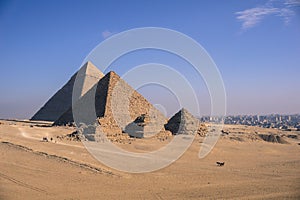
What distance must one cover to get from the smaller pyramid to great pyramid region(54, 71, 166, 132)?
43.6 inches

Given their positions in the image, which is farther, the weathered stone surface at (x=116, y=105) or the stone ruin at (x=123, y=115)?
the weathered stone surface at (x=116, y=105)

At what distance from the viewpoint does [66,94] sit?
49.7 metres

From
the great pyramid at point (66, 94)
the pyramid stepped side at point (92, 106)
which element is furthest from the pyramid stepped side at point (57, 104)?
the pyramid stepped side at point (92, 106)

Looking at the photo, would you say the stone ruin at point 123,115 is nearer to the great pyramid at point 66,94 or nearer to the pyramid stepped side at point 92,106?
the pyramid stepped side at point 92,106

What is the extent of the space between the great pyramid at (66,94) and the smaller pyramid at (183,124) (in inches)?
587

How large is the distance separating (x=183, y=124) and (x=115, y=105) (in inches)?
264

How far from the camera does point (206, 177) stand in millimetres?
12281

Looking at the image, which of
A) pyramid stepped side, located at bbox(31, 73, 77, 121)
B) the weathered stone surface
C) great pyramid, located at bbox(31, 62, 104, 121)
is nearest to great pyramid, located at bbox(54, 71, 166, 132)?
the weathered stone surface

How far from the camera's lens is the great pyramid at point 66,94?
44719 mm

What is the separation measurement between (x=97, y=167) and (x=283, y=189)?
676 cm

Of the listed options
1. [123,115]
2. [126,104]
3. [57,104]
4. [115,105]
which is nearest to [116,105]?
[115,105]

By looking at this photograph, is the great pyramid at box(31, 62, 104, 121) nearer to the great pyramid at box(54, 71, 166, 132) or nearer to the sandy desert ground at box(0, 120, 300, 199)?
the great pyramid at box(54, 71, 166, 132)

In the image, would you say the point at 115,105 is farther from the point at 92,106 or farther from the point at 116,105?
the point at 92,106

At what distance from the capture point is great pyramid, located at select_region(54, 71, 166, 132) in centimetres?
2914
